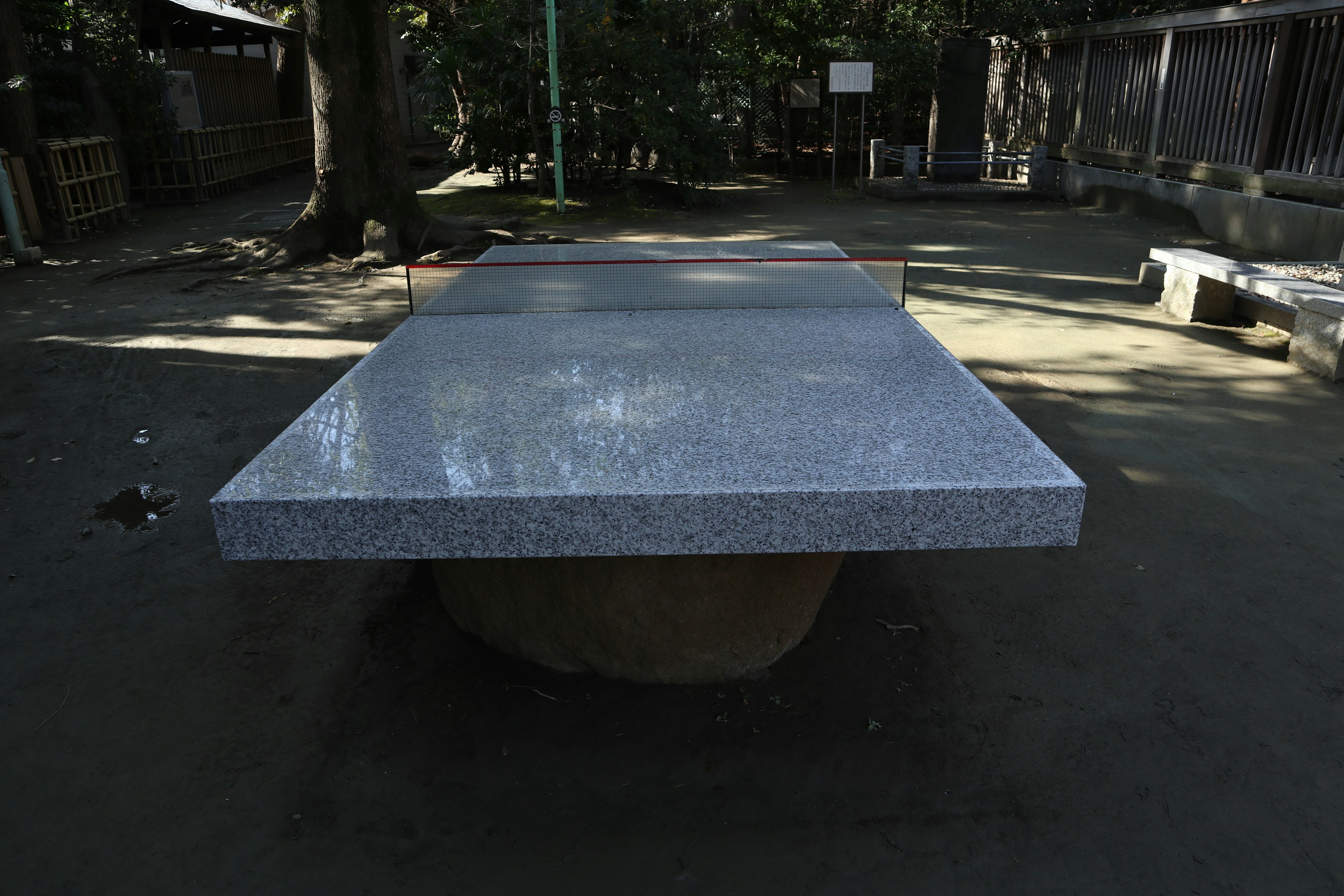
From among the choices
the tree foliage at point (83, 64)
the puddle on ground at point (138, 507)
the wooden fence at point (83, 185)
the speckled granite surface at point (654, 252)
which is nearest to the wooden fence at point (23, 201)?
the wooden fence at point (83, 185)

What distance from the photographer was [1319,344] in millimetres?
6152

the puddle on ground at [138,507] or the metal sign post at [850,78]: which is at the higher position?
the metal sign post at [850,78]

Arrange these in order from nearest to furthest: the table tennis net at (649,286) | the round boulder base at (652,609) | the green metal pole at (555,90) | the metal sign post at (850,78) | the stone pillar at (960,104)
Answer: the round boulder base at (652,609), the table tennis net at (649,286), the green metal pole at (555,90), the metal sign post at (850,78), the stone pillar at (960,104)

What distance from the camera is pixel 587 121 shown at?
14.2 metres

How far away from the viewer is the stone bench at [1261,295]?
238 inches

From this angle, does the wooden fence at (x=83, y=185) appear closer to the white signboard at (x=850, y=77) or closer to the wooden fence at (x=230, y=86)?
the wooden fence at (x=230, y=86)

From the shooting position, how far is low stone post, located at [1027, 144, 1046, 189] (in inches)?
617

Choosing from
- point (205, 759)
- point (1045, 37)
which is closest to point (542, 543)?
point (205, 759)

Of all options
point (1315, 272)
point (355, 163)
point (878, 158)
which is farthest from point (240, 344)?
point (878, 158)

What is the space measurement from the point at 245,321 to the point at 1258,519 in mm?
7902

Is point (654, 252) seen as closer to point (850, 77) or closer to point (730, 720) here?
point (730, 720)

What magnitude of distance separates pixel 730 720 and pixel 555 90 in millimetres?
11741

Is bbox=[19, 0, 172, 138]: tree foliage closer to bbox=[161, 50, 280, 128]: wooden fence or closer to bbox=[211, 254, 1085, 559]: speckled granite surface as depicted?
bbox=[161, 50, 280, 128]: wooden fence

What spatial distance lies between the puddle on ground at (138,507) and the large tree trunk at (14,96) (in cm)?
974
